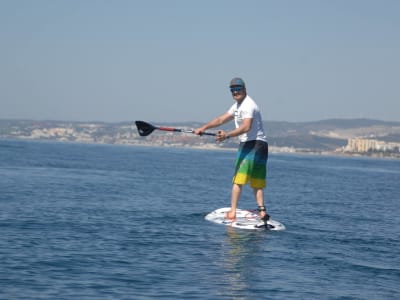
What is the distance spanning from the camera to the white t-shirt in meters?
17.1

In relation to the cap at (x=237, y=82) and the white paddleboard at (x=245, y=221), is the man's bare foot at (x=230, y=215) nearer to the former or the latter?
the white paddleboard at (x=245, y=221)

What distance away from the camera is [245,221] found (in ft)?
58.9

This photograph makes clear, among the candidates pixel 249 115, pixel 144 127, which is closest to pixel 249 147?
pixel 249 115

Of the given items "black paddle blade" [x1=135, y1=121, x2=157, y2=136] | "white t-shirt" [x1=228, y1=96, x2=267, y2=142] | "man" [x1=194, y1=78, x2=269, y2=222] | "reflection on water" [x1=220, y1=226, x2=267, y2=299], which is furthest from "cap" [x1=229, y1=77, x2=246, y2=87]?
"reflection on water" [x1=220, y1=226, x2=267, y2=299]

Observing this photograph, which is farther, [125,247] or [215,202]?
[215,202]

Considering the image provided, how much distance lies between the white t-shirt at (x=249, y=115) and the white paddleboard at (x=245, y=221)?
1949 mm

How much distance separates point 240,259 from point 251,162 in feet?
15.8

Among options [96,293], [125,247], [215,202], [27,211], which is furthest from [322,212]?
[96,293]

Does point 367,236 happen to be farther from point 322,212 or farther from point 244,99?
point 322,212

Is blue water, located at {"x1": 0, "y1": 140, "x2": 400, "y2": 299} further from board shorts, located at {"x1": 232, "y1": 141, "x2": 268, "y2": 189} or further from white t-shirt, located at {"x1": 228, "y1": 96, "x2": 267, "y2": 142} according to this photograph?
white t-shirt, located at {"x1": 228, "y1": 96, "x2": 267, "y2": 142}

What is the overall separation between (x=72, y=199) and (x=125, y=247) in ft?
35.5

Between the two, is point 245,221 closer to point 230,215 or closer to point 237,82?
point 230,215

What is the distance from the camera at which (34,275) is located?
10.9 metres

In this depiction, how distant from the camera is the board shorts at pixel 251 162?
17531mm
